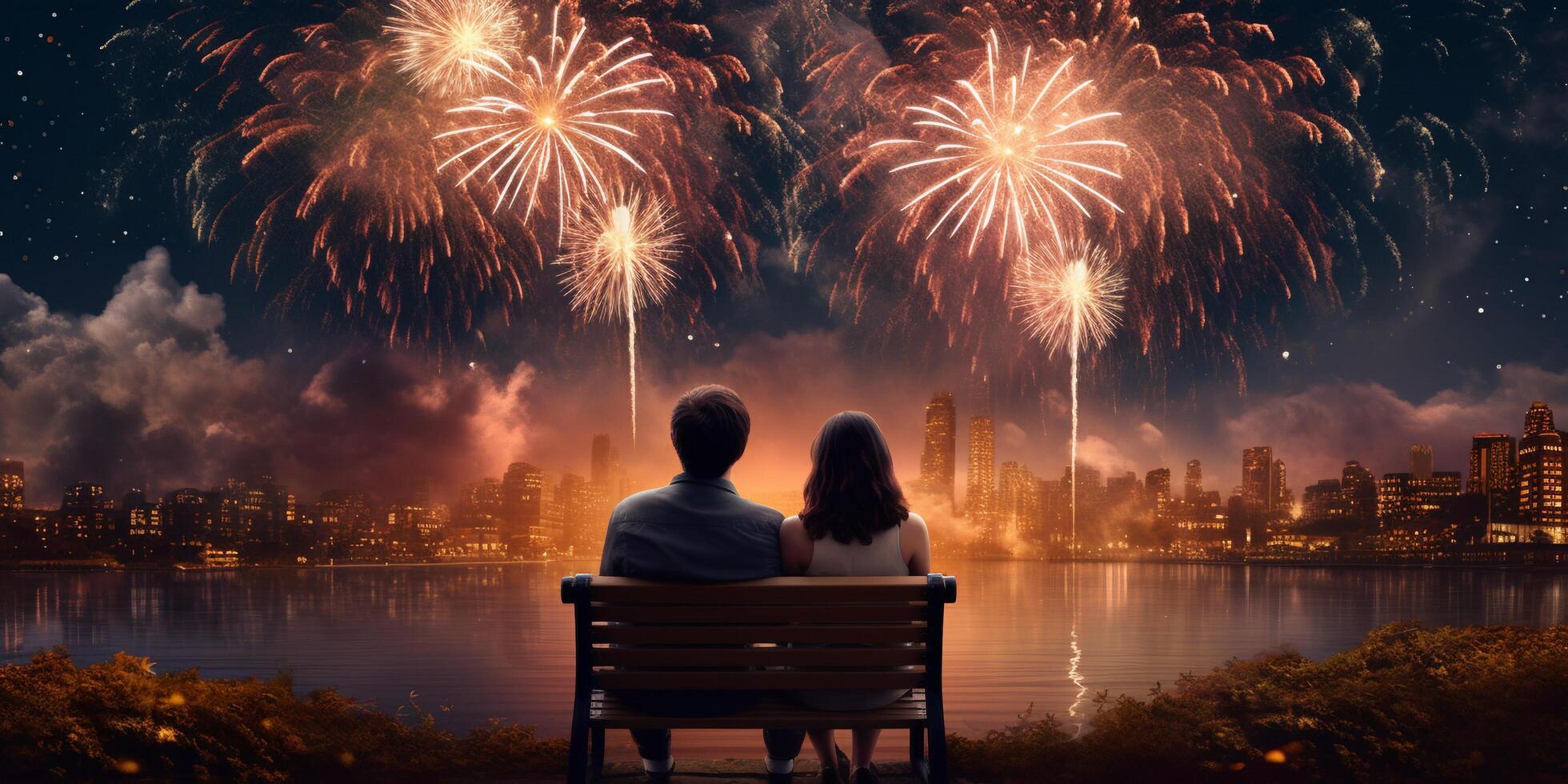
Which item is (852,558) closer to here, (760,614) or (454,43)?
(760,614)

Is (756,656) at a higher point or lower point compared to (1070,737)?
higher

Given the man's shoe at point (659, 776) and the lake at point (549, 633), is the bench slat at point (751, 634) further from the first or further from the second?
the lake at point (549, 633)

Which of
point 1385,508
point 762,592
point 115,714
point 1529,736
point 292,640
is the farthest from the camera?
point 1385,508

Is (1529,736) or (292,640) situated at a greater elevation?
(1529,736)

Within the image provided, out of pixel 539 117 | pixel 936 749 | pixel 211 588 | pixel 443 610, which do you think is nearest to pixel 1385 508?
pixel 443 610

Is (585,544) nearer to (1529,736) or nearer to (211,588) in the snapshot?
(211,588)

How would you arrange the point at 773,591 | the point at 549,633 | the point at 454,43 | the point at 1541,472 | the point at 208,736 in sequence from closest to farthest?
the point at 773,591 < the point at 208,736 < the point at 454,43 < the point at 1541,472 < the point at 549,633

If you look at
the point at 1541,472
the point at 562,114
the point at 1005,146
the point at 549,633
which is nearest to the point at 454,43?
the point at 562,114
